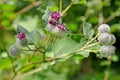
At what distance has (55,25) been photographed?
109cm

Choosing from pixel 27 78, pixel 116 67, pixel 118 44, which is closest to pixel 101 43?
pixel 27 78

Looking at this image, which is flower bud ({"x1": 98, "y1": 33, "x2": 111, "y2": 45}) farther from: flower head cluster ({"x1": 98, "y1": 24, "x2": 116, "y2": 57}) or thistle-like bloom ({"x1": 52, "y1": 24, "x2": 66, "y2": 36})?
thistle-like bloom ({"x1": 52, "y1": 24, "x2": 66, "y2": 36})

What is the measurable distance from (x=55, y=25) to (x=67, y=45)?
0.19m

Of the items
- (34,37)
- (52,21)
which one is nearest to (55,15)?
(52,21)

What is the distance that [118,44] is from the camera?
378 cm

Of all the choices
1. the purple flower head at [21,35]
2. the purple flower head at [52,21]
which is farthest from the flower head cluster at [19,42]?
the purple flower head at [52,21]

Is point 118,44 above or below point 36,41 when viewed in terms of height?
below

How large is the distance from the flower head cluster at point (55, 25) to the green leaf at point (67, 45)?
0.13 m

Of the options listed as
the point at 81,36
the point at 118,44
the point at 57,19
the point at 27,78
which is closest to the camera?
the point at 57,19

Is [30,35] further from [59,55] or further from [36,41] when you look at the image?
[59,55]

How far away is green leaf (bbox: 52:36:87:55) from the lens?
122 cm

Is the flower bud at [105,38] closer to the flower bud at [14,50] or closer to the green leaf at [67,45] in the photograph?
the green leaf at [67,45]

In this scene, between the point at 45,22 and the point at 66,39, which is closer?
the point at 45,22

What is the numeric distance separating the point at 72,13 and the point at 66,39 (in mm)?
1580
